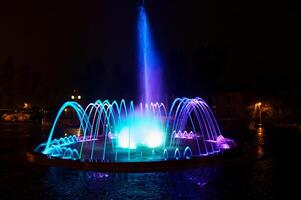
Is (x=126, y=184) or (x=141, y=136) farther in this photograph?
(x=141, y=136)

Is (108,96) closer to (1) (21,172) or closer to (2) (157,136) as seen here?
(2) (157,136)

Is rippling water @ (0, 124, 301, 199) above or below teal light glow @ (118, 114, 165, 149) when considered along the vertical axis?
below

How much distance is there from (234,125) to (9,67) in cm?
6118

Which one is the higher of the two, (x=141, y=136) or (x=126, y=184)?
(x=141, y=136)

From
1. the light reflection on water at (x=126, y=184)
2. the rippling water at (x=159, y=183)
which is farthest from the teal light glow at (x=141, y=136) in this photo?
the light reflection on water at (x=126, y=184)

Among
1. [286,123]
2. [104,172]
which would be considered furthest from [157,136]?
[286,123]

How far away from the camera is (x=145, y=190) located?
11.2 m

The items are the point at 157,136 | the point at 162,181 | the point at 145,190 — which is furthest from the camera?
the point at 157,136

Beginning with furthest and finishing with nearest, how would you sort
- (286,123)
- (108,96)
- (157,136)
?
1. (108,96)
2. (286,123)
3. (157,136)

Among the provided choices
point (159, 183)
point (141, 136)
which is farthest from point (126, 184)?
point (141, 136)

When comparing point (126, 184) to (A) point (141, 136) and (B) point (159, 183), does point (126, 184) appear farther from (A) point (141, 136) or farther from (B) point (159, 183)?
(A) point (141, 136)

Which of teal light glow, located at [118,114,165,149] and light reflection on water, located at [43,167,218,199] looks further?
teal light glow, located at [118,114,165,149]

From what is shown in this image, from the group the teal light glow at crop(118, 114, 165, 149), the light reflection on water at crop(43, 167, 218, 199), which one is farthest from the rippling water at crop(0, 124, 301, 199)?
the teal light glow at crop(118, 114, 165, 149)

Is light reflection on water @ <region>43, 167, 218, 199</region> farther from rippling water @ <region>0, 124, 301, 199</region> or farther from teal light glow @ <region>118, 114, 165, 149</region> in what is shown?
teal light glow @ <region>118, 114, 165, 149</region>
